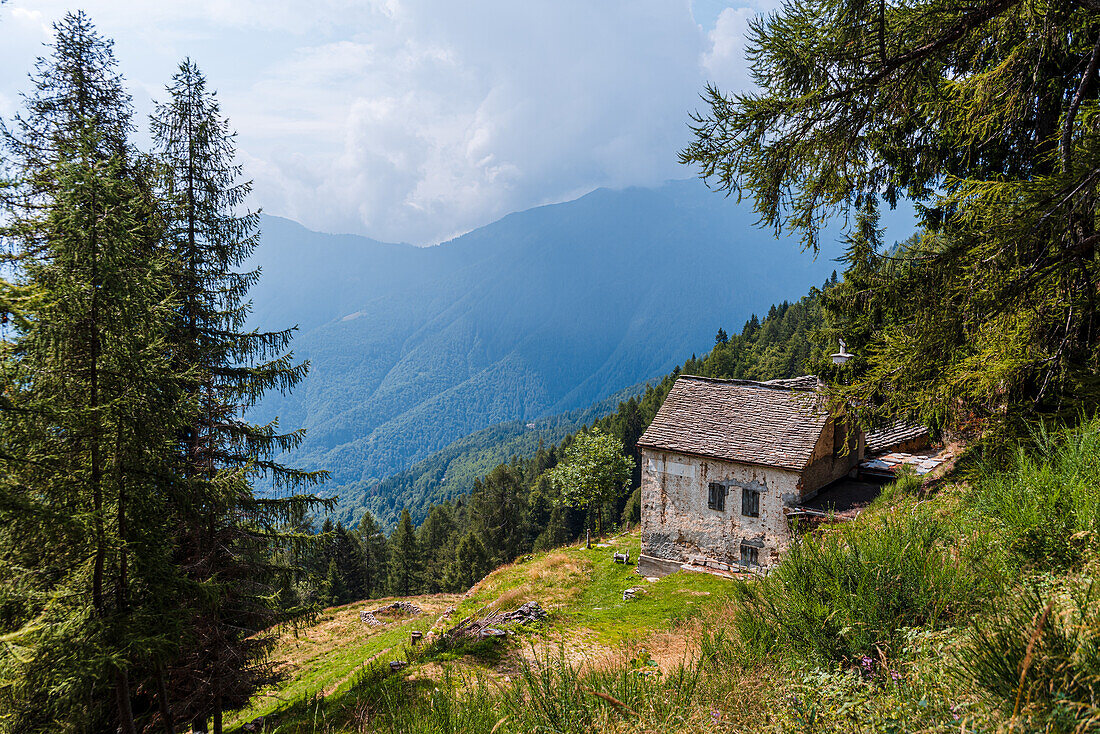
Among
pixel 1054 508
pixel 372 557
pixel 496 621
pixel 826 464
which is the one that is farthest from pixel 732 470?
pixel 372 557

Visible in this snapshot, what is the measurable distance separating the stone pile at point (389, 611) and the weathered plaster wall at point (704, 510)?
16.9 meters

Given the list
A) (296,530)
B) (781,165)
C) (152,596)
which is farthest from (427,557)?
(781,165)

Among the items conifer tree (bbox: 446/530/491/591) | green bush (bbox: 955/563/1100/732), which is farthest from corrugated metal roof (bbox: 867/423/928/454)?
conifer tree (bbox: 446/530/491/591)

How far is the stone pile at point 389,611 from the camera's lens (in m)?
28.0

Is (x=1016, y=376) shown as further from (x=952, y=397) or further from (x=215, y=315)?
(x=215, y=315)

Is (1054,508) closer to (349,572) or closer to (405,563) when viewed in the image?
(349,572)

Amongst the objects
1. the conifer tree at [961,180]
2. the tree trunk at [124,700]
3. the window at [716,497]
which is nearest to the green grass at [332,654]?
the tree trunk at [124,700]

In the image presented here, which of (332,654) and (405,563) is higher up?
(332,654)

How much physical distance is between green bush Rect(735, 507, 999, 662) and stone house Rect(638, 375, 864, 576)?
13478 millimetres

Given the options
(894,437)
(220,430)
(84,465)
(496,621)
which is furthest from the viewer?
(894,437)

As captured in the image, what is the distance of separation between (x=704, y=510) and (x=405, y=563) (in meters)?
54.3

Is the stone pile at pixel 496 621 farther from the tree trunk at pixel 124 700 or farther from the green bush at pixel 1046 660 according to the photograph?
the green bush at pixel 1046 660

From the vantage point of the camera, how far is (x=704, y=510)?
739 inches

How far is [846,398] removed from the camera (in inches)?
295
